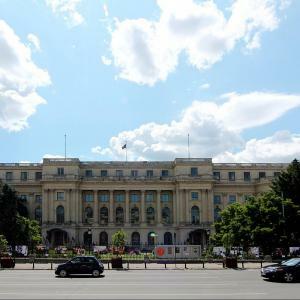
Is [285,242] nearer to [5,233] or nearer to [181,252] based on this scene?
[181,252]

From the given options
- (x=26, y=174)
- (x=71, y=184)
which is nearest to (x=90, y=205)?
(x=71, y=184)

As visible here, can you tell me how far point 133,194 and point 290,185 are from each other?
57.2 meters

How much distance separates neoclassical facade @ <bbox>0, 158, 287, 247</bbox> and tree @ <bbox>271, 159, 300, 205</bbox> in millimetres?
43628

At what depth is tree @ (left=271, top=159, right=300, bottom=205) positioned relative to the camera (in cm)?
8638

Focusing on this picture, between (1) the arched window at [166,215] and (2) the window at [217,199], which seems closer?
(1) the arched window at [166,215]

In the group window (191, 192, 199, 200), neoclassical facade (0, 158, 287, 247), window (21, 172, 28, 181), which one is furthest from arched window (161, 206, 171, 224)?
window (21, 172, 28, 181)

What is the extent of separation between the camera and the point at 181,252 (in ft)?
237

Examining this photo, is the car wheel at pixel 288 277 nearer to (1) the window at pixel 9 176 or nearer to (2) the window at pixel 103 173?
(2) the window at pixel 103 173

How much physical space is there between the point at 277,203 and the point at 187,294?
5001cm

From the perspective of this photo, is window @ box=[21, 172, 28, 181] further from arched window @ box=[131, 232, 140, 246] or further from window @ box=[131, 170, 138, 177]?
arched window @ box=[131, 232, 140, 246]

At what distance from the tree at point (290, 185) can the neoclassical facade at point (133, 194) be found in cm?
4363

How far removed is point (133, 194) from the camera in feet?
453

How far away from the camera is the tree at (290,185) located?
86.4 metres

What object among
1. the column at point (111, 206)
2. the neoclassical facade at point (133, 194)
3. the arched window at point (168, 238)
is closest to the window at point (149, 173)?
the neoclassical facade at point (133, 194)
